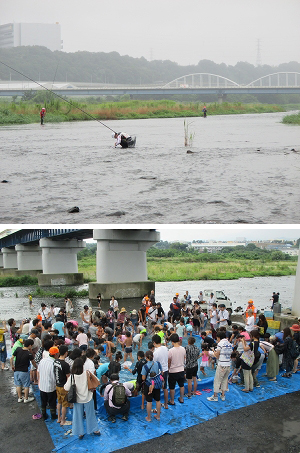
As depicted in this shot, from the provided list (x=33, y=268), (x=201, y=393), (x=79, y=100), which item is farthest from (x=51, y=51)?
(x=33, y=268)

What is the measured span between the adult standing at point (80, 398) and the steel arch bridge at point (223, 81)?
2138cm

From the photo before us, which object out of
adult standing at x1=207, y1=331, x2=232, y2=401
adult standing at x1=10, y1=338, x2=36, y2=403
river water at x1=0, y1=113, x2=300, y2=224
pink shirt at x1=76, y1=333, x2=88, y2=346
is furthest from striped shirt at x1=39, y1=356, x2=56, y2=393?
pink shirt at x1=76, y1=333, x2=88, y2=346

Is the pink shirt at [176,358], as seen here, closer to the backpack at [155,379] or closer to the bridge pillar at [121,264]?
the backpack at [155,379]

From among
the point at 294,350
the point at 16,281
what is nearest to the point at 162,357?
the point at 294,350

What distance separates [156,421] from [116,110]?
85.1 ft

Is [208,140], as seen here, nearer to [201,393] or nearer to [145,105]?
[201,393]

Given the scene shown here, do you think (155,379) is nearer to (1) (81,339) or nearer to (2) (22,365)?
(2) (22,365)

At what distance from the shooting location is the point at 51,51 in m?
19.6

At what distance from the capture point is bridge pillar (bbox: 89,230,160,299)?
27.6 m

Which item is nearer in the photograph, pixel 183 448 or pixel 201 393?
pixel 183 448

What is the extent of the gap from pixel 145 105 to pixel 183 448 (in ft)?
96.2

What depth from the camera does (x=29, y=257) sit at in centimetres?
6188

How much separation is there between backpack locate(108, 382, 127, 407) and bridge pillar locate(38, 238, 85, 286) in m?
37.5

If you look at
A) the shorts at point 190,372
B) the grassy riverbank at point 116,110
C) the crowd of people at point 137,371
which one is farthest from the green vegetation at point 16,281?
the shorts at point 190,372
